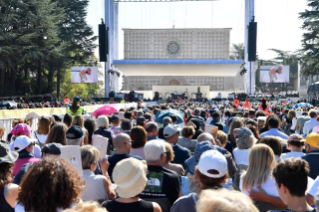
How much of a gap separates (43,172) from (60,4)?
4385 centimetres

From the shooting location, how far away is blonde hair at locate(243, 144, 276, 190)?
12.2 ft

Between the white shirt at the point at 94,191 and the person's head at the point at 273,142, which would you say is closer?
the white shirt at the point at 94,191

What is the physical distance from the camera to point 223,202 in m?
1.76

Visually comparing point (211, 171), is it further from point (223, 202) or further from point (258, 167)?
point (223, 202)

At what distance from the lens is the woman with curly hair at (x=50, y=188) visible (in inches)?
98.0

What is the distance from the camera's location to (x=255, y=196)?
3.67m

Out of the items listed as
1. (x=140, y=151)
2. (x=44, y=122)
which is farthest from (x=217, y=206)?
(x=44, y=122)

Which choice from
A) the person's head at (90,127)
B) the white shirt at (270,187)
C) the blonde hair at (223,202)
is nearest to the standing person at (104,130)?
the person's head at (90,127)

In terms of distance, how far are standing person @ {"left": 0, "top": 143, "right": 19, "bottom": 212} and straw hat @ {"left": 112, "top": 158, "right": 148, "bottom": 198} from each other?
839mm

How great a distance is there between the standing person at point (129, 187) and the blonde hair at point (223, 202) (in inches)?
46.8

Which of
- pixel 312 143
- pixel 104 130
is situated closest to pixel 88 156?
pixel 312 143

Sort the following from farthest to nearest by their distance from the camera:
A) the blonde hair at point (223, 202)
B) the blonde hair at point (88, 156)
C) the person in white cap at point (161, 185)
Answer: the blonde hair at point (88, 156), the person in white cap at point (161, 185), the blonde hair at point (223, 202)

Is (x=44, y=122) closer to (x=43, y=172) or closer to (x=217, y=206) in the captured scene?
(x=43, y=172)

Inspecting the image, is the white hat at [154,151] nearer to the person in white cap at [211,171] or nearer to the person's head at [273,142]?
the person in white cap at [211,171]
